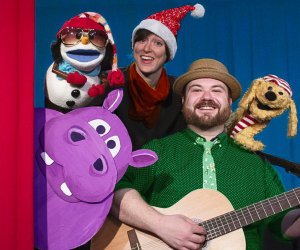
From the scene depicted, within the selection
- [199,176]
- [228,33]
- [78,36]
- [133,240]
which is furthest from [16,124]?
[228,33]

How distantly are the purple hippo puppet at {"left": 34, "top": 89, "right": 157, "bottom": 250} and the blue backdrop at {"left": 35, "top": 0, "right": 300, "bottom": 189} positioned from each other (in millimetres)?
2032

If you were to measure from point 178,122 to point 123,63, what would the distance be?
1501 millimetres

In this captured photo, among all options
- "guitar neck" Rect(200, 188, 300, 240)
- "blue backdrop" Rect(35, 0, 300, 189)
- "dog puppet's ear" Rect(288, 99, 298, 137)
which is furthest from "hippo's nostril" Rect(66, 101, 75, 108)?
"blue backdrop" Rect(35, 0, 300, 189)

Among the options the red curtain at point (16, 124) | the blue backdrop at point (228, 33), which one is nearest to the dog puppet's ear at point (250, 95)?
the red curtain at point (16, 124)

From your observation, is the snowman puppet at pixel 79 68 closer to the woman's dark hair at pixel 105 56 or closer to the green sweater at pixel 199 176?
the woman's dark hair at pixel 105 56

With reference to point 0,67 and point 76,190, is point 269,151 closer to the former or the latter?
point 76,190

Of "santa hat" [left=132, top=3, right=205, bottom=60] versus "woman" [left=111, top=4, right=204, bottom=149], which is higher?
"santa hat" [left=132, top=3, right=205, bottom=60]

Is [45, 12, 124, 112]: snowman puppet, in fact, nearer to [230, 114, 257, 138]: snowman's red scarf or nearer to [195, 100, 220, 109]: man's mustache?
[195, 100, 220, 109]: man's mustache

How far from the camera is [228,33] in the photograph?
3.86 meters

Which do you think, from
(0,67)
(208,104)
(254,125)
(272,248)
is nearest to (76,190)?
(0,67)

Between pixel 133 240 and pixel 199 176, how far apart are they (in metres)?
0.30

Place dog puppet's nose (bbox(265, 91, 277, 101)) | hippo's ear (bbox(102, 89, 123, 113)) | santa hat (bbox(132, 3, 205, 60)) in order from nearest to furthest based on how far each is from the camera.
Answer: hippo's ear (bbox(102, 89, 123, 113)), dog puppet's nose (bbox(265, 91, 277, 101)), santa hat (bbox(132, 3, 205, 60))

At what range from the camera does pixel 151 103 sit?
88.7 inches

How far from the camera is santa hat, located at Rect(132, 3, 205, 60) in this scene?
2.35 m
